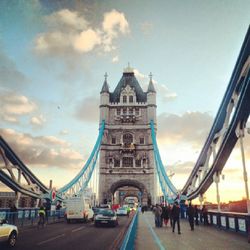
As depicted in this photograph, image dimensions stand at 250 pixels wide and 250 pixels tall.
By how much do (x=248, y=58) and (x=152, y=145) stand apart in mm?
45460

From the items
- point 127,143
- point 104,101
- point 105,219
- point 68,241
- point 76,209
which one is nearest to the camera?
point 68,241

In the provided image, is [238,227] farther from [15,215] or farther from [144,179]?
[144,179]

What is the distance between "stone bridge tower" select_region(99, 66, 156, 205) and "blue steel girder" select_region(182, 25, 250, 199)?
29.9 meters

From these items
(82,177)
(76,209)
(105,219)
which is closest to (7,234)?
(105,219)

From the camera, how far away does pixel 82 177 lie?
58.5 meters

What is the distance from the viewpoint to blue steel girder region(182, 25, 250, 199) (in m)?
16.9

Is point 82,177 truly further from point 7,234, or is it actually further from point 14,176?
point 7,234

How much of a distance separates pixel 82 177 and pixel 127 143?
1191 centimetres

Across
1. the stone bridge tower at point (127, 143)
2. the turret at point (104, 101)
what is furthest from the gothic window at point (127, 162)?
the turret at point (104, 101)

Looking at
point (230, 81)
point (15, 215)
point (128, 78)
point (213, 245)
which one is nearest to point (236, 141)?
point (230, 81)

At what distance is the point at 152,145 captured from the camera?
6128cm

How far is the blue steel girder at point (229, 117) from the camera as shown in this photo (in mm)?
16938

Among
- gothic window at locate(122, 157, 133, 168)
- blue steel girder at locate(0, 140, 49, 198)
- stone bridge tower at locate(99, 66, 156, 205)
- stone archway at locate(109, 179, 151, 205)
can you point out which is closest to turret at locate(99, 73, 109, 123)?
stone bridge tower at locate(99, 66, 156, 205)

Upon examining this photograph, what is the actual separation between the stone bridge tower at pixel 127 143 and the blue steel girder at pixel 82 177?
156 centimetres
